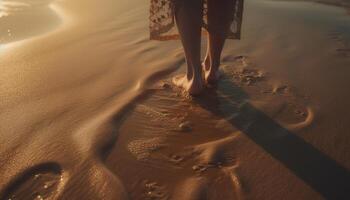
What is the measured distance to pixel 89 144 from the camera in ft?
5.24

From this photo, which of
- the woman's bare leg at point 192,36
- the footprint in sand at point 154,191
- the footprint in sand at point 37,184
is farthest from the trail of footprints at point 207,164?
the footprint in sand at point 37,184

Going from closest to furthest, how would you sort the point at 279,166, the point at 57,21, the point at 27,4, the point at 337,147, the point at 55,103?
the point at 279,166 < the point at 337,147 < the point at 55,103 < the point at 57,21 < the point at 27,4

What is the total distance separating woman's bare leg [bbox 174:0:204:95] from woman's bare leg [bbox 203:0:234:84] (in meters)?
0.13

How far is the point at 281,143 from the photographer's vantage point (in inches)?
64.9

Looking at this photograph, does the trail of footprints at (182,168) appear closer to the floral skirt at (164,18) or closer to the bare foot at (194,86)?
the bare foot at (194,86)

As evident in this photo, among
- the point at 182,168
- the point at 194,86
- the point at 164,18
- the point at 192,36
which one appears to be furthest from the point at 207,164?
the point at 164,18

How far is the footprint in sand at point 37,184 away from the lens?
4.40ft

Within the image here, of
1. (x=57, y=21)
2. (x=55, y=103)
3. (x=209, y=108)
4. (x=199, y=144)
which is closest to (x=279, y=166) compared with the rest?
(x=199, y=144)

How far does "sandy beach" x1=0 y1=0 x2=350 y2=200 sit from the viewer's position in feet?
4.62

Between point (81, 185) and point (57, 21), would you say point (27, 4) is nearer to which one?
point (57, 21)

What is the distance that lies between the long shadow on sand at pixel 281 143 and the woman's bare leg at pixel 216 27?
4.2 inches

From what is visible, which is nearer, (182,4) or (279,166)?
(279,166)

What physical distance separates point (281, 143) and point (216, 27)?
0.79 m

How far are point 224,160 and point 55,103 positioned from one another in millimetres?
974
